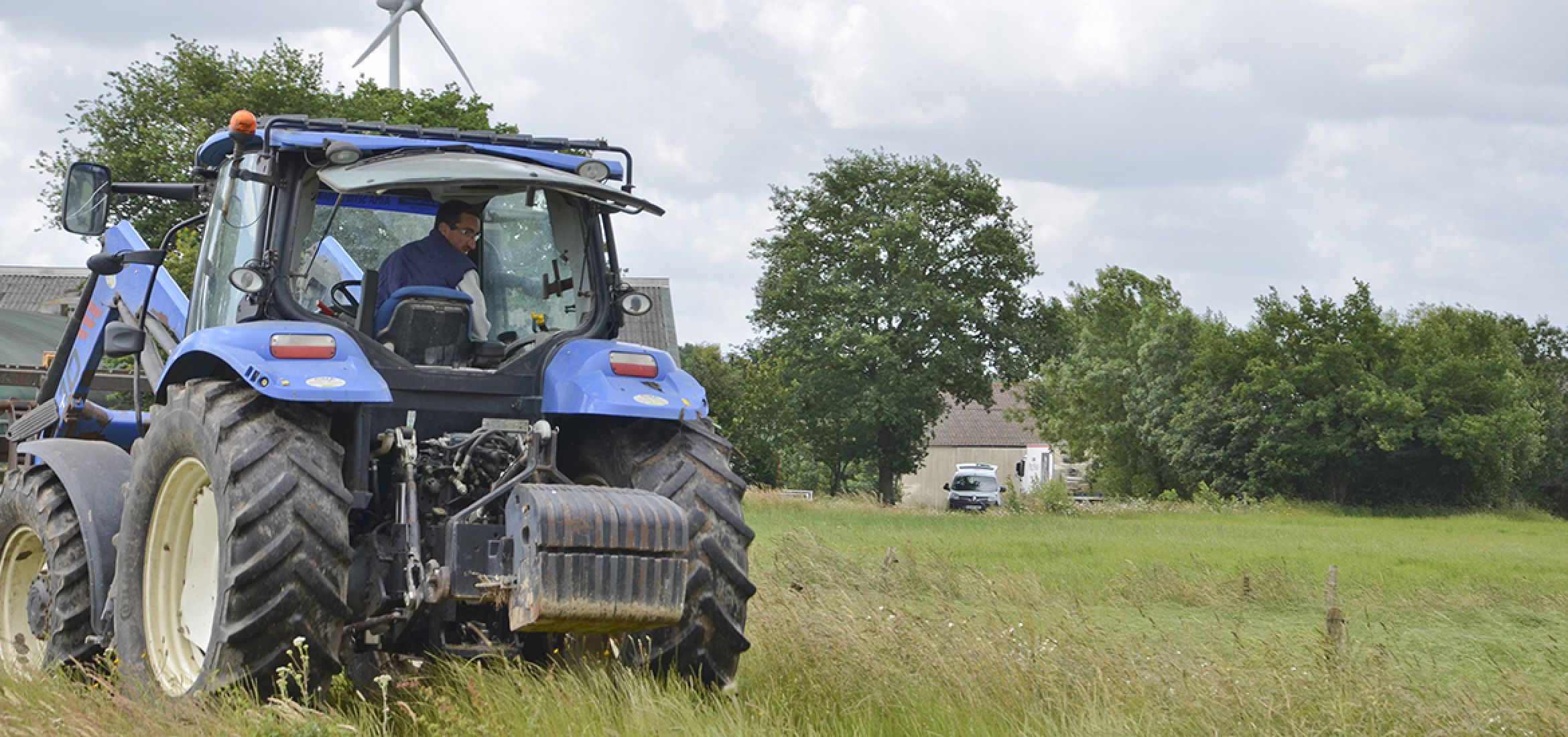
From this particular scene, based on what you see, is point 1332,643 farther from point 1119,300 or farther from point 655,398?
point 1119,300

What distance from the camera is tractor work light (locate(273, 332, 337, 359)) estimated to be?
5.82 m

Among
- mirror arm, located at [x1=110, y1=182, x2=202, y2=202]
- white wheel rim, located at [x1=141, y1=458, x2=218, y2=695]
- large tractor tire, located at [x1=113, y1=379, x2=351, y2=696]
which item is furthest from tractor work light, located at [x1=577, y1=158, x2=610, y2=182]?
mirror arm, located at [x1=110, y1=182, x2=202, y2=202]

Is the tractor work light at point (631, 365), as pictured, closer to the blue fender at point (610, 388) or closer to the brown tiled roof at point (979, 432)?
Answer: the blue fender at point (610, 388)

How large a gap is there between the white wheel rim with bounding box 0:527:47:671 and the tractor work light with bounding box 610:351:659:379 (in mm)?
3243

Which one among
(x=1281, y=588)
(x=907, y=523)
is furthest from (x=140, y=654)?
(x=907, y=523)

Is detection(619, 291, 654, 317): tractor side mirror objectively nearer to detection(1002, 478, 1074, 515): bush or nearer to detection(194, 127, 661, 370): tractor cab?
detection(194, 127, 661, 370): tractor cab

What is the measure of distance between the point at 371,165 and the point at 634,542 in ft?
6.15

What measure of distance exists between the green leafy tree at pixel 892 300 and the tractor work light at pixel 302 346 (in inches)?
1964

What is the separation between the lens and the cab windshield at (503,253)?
7.18 m

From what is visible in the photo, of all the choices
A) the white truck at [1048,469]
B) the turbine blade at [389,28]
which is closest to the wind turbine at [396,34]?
the turbine blade at [389,28]

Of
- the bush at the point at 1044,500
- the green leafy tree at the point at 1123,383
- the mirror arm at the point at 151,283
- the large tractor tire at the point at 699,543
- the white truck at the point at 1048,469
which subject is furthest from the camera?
the white truck at the point at 1048,469

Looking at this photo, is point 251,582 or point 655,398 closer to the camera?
point 251,582

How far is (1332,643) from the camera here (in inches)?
323

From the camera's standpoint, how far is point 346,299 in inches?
286
